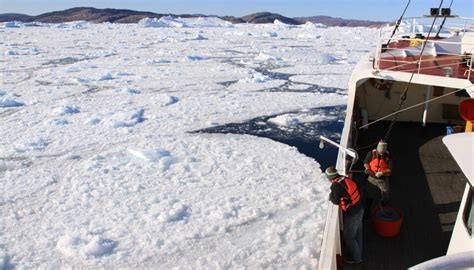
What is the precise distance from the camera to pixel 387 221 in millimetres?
4137

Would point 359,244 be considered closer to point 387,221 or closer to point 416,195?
point 387,221

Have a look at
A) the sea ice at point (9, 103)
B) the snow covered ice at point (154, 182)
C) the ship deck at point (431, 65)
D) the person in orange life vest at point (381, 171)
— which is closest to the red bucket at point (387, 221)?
the person in orange life vest at point (381, 171)

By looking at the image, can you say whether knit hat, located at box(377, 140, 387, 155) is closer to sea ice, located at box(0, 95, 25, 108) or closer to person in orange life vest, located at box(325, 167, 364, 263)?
person in orange life vest, located at box(325, 167, 364, 263)

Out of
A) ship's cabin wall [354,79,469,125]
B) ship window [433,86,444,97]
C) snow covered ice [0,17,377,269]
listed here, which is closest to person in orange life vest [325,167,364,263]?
snow covered ice [0,17,377,269]

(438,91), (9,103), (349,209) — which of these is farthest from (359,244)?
(9,103)

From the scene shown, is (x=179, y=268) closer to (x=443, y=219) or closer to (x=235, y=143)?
(x=443, y=219)

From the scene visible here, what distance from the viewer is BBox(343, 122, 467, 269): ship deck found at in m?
3.96

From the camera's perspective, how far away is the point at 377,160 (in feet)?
14.7

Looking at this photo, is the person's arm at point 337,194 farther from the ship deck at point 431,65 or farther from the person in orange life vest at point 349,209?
the ship deck at point 431,65

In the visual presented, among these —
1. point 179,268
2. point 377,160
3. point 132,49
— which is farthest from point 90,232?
point 132,49

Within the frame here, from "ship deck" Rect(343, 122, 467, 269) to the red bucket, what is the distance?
0.06m

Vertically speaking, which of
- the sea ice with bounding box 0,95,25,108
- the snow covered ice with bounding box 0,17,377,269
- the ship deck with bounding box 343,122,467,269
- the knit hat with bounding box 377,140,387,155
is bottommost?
the sea ice with bounding box 0,95,25,108

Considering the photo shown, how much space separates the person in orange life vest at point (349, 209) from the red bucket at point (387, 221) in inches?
13.3

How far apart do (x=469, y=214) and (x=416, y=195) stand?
82.4 inches
